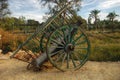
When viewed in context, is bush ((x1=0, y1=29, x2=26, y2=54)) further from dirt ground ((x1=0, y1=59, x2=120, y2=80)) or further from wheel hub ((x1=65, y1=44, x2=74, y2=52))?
wheel hub ((x1=65, y1=44, x2=74, y2=52))

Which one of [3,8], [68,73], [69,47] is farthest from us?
[3,8]

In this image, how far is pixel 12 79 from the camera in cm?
707

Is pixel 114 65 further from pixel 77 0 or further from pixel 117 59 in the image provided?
pixel 77 0

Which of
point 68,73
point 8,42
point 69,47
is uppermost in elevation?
point 8,42

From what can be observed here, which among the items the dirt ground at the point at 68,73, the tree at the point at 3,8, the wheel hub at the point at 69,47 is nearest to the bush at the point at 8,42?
the dirt ground at the point at 68,73

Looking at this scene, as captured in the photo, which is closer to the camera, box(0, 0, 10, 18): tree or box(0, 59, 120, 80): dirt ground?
box(0, 59, 120, 80): dirt ground

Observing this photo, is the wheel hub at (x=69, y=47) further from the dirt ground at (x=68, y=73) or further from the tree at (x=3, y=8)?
the tree at (x=3, y=8)

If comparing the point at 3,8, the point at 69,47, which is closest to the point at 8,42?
the point at 69,47

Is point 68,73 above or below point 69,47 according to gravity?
below

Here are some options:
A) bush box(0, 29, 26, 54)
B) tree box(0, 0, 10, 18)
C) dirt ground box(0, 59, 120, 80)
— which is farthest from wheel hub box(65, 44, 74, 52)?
tree box(0, 0, 10, 18)

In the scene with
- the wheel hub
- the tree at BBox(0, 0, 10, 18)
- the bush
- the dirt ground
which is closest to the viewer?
the dirt ground

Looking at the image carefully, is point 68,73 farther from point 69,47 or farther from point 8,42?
point 8,42

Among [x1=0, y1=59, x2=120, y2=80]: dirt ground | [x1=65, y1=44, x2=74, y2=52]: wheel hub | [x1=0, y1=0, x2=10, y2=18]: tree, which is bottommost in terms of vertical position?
[x1=0, y1=59, x2=120, y2=80]: dirt ground

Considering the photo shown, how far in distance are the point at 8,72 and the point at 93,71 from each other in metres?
2.87
